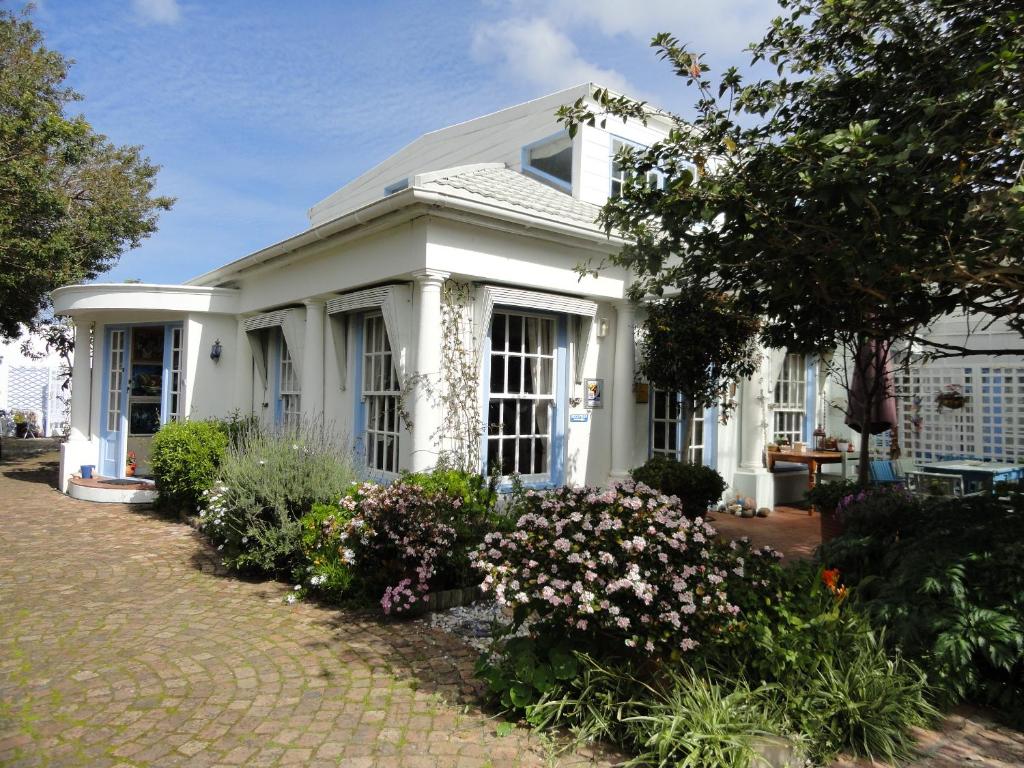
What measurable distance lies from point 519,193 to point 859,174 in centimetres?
580

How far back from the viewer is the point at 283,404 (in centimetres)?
1088

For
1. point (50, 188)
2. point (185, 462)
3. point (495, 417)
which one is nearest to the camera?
point (495, 417)

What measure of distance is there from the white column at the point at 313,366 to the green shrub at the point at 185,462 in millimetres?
1276

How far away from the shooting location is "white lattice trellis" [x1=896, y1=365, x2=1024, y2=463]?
1148 cm

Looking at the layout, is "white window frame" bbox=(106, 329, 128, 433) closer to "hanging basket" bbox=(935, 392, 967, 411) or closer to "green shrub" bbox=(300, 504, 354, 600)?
"green shrub" bbox=(300, 504, 354, 600)

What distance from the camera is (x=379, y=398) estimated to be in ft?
28.4

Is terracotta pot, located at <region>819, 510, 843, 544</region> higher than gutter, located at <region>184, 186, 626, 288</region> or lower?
lower

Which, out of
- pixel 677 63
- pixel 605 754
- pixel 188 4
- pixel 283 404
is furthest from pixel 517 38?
pixel 283 404

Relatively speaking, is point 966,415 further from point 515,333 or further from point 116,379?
point 116,379

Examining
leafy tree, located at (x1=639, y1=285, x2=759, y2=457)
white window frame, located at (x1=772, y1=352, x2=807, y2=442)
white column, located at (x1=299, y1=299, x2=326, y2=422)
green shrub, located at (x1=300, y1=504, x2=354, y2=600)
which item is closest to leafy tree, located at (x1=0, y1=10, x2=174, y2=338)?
white column, located at (x1=299, y1=299, x2=326, y2=422)

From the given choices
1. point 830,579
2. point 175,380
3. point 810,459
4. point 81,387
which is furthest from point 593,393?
point 81,387

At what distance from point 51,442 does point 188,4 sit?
1932 centimetres

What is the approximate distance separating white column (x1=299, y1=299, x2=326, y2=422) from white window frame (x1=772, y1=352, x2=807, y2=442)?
7.27m

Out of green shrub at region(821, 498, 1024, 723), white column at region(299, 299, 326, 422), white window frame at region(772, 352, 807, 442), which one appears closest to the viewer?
green shrub at region(821, 498, 1024, 723)
